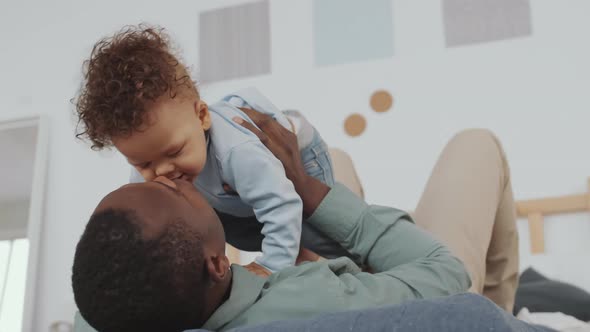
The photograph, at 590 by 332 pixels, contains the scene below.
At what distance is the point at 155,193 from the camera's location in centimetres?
65

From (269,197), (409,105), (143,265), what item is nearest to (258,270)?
(269,197)

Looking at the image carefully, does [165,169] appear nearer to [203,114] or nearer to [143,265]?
[203,114]

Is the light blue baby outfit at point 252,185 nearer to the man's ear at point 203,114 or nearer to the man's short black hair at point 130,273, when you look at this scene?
the man's ear at point 203,114

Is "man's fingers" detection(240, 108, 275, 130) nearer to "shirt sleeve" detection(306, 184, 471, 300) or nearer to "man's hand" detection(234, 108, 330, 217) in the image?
"man's hand" detection(234, 108, 330, 217)

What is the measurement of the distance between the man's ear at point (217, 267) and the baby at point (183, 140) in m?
0.23

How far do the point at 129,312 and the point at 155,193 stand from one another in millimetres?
108

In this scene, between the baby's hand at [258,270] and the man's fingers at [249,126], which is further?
the man's fingers at [249,126]

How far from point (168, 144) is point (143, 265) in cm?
36

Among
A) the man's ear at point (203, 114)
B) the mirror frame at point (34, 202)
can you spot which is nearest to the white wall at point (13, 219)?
the mirror frame at point (34, 202)

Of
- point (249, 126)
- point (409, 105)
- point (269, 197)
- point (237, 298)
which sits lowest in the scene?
point (237, 298)

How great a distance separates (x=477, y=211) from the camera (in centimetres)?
112

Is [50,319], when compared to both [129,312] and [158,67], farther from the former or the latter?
[129,312]

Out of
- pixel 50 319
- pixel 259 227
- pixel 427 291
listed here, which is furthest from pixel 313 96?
pixel 427 291

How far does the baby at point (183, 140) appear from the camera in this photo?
933mm
